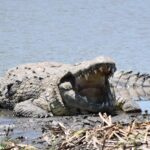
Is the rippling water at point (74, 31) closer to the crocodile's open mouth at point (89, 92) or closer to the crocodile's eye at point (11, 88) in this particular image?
the crocodile's eye at point (11, 88)

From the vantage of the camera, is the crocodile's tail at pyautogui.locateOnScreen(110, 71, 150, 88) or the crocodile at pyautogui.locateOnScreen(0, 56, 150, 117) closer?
the crocodile at pyautogui.locateOnScreen(0, 56, 150, 117)

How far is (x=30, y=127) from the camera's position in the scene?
940 centimetres

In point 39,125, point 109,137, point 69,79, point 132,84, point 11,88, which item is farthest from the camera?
point 132,84

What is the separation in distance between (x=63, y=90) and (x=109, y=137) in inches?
164

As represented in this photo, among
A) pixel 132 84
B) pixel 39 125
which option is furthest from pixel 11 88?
pixel 132 84

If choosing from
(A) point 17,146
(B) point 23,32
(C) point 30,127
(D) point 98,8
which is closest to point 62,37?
(B) point 23,32

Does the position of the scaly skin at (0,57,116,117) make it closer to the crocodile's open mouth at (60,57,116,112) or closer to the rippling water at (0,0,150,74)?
the crocodile's open mouth at (60,57,116,112)

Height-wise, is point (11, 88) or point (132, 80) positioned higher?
point (11, 88)

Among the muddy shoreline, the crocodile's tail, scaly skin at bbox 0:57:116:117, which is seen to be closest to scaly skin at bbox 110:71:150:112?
the crocodile's tail

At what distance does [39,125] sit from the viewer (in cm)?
948

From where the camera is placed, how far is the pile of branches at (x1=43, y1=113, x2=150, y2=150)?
6547mm

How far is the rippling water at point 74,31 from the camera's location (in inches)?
678

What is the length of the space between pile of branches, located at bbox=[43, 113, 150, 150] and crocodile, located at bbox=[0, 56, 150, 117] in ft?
9.57

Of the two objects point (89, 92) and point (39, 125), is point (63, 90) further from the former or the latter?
point (39, 125)
